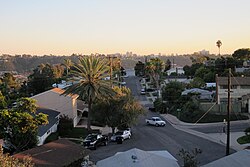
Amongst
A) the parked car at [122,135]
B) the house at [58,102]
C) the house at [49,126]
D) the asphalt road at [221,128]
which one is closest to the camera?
the house at [49,126]

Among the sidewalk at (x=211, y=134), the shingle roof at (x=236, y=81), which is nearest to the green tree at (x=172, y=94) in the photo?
the sidewalk at (x=211, y=134)

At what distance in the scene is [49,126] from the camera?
39.2 metres

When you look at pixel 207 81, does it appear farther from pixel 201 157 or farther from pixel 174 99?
pixel 201 157

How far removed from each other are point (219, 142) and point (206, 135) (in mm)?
4027

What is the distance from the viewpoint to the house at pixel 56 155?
21.9 m

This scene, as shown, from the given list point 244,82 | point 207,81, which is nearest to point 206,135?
point 244,82

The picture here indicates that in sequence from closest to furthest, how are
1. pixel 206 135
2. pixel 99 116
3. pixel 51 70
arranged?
pixel 206 135, pixel 99 116, pixel 51 70

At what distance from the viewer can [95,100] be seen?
45594 millimetres

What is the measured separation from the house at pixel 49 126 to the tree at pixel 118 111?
16.4 ft

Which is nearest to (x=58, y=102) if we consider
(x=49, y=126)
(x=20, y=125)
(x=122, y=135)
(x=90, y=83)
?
(x=90, y=83)

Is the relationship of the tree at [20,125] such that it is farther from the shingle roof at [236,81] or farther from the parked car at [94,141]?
the shingle roof at [236,81]

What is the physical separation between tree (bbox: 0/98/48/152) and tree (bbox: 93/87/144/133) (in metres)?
14.6

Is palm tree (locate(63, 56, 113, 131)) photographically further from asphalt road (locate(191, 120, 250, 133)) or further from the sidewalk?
asphalt road (locate(191, 120, 250, 133))

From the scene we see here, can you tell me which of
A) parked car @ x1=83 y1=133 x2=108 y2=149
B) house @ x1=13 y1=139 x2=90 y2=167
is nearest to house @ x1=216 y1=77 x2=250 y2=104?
parked car @ x1=83 y1=133 x2=108 y2=149
